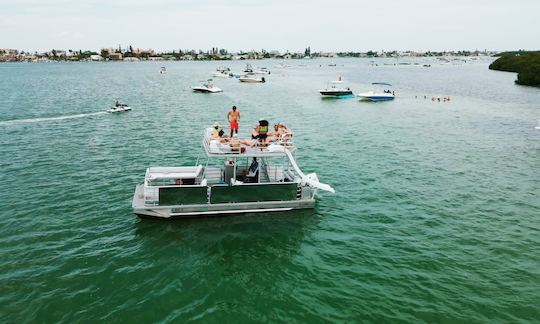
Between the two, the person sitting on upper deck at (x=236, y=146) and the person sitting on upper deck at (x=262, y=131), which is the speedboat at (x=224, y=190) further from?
the person sitting on upper deck at (x=262, y=131)

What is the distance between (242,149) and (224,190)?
2.26 metres

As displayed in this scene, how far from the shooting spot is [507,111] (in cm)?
6175

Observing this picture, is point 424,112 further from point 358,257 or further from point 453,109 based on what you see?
point 358,257

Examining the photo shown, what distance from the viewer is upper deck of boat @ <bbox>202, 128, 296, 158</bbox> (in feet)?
62.7

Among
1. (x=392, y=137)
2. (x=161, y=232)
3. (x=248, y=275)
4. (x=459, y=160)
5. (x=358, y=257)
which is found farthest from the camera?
(x=392, y=137)

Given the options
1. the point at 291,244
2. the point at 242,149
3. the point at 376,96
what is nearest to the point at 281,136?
the point at 242,149

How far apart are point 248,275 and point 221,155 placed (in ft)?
20.4

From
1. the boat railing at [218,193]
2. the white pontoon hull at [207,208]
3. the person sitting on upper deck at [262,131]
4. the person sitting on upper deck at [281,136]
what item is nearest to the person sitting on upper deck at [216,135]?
the person sitting on upper deck at [262,131]

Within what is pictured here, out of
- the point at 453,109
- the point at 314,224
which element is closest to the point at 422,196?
the point at 314,224

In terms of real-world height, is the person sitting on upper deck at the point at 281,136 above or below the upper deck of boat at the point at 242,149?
above

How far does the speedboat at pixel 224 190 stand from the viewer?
1902 centimetres

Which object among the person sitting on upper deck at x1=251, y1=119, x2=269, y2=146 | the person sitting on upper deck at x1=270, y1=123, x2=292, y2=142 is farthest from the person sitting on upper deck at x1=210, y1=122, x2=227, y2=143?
the person sitting on upper deck at x1=270, y1=123, x2=292, y2=142

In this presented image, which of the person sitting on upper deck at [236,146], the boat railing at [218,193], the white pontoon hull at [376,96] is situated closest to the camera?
the boat railing at [218,193]

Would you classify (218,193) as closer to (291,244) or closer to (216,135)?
(216,135)
